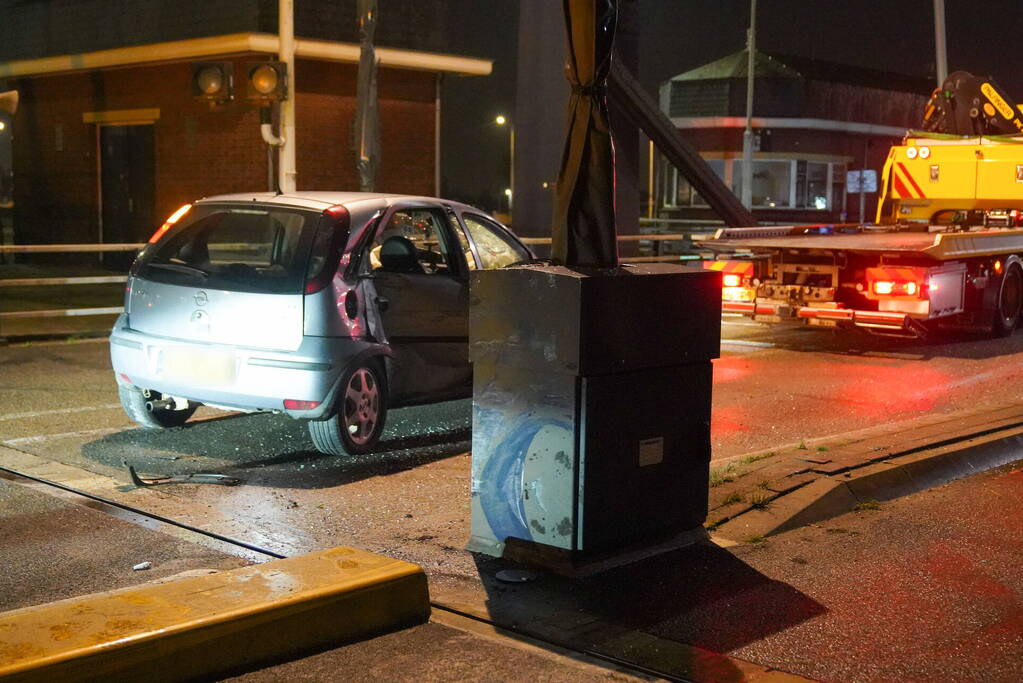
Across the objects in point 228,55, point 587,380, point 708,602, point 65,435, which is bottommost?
point 708,602

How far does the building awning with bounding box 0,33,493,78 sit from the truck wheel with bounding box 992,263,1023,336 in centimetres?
1228

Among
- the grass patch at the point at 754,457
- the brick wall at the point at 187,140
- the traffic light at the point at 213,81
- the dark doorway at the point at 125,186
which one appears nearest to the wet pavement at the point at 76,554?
the grass patch at the point at 754,457

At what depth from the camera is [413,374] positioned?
8562 millimetres

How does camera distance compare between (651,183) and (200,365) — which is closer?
(200,365)

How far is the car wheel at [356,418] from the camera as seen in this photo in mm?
7996

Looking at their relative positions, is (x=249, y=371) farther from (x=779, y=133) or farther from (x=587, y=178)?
(x=779, y=133)

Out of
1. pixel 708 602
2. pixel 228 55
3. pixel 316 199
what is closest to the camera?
pixel 708 602

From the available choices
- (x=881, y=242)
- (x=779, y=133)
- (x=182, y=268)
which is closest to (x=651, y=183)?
(x=779, y=133)

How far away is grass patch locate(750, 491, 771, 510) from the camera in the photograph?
22.5ft

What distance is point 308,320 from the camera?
25.5 feet

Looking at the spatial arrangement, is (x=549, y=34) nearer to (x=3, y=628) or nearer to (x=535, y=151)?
(x=535, y=151)

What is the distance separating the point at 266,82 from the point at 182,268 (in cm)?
660

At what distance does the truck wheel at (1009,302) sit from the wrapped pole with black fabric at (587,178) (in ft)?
34.4

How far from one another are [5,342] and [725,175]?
41727 millimetres
